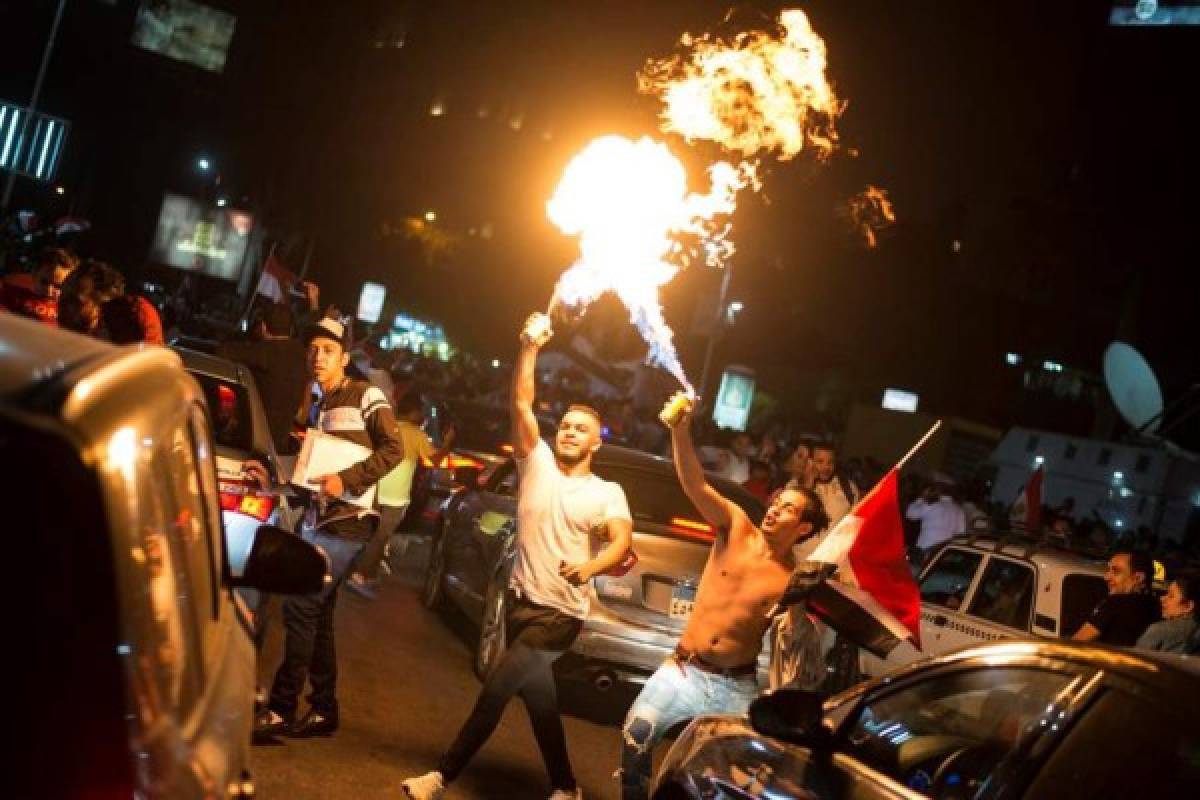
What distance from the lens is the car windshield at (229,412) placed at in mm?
7457

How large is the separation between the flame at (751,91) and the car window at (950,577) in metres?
3.91

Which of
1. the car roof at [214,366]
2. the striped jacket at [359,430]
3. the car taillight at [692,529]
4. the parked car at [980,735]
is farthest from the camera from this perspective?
the car taillight at [692,529]

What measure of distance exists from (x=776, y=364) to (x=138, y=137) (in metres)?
24.5

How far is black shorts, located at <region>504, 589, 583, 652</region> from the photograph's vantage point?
20.8 feet

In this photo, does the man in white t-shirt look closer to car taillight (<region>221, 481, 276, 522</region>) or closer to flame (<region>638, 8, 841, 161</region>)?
car taillight (<region>221, 481, 276, 522</region>)

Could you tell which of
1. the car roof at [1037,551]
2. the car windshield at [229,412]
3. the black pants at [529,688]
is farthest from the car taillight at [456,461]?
the black pants at [529,688]

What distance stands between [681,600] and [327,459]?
263cm

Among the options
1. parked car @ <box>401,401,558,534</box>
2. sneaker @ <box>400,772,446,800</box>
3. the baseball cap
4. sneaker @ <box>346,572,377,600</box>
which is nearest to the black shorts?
sneaker @ <box>400,772,446,800</box>

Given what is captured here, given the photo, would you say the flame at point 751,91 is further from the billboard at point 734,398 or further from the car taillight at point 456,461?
the billboard at point 734,398

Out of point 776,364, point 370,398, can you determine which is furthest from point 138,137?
point 370,398

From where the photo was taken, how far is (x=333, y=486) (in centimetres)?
683

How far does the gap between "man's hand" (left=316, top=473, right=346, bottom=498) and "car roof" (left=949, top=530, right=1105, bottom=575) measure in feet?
16.5

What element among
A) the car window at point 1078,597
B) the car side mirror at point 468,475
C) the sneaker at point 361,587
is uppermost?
the car window at point 1078,597

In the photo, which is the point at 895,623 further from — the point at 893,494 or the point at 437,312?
the point at 437,312
